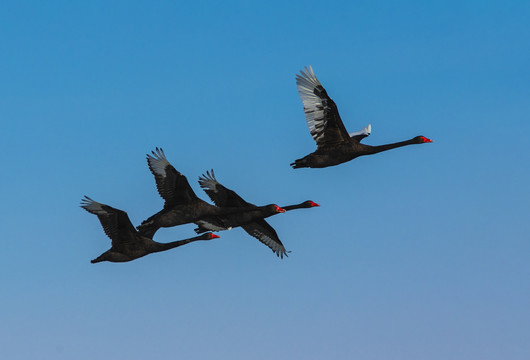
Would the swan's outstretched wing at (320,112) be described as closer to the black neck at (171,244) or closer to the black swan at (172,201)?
the black swan at (172,201)

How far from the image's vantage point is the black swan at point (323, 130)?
3888cm

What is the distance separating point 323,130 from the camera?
128ft

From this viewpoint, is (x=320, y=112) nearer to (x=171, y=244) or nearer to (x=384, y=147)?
(x=384, y=147)

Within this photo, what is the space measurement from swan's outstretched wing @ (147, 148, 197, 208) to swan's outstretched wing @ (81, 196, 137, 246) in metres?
2.07

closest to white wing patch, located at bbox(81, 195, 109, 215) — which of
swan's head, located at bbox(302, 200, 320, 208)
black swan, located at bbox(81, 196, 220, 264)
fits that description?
black swan, located at bbox(81, 196, 220, 264)

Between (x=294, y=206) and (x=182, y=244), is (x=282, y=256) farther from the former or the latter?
(x=182, y=244)

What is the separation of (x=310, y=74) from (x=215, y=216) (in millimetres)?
7396

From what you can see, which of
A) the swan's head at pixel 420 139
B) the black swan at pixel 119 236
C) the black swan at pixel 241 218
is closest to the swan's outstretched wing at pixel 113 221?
the black swan at pixel 119 236

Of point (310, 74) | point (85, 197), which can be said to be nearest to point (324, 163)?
point (310, 74)

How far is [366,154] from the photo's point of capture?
39594 mm

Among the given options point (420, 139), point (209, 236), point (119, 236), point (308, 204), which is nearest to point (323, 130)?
point (420, 139)

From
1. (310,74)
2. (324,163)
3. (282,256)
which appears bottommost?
(282,256)

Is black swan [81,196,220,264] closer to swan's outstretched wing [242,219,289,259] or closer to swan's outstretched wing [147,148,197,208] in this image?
swan's outstretched wing [147,148,197,208]

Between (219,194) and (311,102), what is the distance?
7675 millimetres
